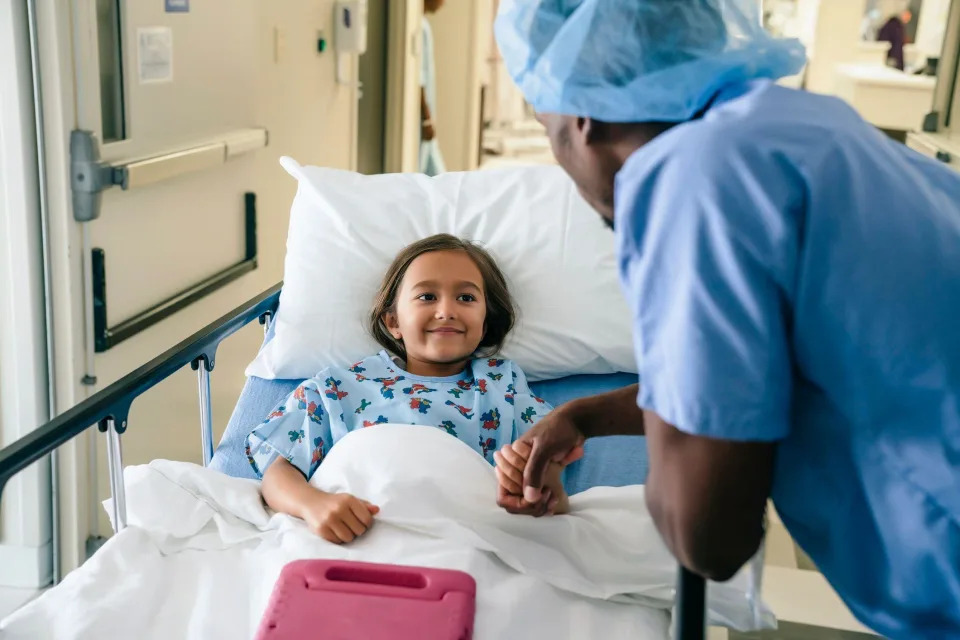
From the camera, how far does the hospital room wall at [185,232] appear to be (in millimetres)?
2035

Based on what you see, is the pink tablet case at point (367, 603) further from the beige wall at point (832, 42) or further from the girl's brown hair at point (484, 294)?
the beige wall at point (832, 42)

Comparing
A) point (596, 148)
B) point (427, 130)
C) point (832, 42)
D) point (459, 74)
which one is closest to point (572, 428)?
point (596, 148)

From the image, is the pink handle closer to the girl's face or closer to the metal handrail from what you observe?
the metal handrail

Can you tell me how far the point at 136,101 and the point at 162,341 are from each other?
2.01 feet

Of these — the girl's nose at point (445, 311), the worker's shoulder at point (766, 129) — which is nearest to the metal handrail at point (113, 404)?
the girl's nose at point (445, 311)

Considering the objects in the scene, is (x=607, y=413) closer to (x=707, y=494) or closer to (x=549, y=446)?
(x=549, y=446)

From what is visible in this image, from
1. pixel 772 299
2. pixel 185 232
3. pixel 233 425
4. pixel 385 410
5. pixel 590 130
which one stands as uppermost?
pixel 590 130

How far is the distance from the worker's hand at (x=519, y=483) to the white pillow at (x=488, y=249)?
0.61 m

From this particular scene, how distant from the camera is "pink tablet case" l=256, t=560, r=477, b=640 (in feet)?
3.64

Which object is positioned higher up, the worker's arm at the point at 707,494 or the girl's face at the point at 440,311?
the worker's arm at the point at 707,494

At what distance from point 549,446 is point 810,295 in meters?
0.53

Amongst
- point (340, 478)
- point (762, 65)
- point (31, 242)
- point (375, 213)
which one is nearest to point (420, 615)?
point (340, 478)

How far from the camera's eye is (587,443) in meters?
1.80

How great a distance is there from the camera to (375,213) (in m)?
2.04
